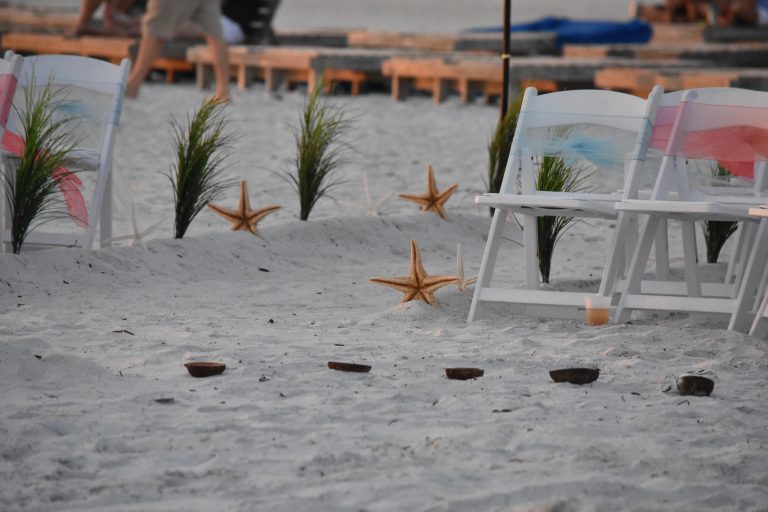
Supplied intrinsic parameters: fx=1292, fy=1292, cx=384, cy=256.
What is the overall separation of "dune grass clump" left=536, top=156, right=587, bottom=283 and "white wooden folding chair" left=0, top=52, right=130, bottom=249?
1.72m

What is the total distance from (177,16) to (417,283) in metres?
7.48

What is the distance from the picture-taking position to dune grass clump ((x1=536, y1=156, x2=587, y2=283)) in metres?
5.04

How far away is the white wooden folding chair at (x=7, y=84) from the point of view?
197 inches

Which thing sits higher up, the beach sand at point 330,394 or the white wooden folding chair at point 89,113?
the white wooden folding chair at point 89,113

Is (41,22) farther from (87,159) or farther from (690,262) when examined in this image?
(690,262)

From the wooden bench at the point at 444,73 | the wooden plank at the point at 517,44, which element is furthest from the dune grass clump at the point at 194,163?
the wooden plank at the point at 517,44

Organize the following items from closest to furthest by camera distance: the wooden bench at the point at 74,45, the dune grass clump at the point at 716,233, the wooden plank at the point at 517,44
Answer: the dune grass clump at the point at 716,233 → the wooden bench at the point at 74,45 → the wooden plank at the point at 517,44

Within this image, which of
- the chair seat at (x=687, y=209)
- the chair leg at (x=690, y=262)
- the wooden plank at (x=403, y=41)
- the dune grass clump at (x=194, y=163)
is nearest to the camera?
the chair seat at (x=687, y=209)

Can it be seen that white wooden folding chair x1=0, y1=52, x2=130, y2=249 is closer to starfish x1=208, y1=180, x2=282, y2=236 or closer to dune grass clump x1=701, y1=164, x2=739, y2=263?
starfish x1=208, y1=180, x2=282, y2=236

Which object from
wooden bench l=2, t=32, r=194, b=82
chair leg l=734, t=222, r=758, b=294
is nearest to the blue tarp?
wooden bench l=2, t=32, r=194, b=82

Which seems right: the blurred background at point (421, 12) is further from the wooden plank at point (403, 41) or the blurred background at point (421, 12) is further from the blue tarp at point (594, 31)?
the wooden plank at point (403, 41)

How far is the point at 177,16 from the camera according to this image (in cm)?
1145

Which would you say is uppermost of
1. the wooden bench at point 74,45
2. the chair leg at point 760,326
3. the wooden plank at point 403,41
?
the wooden plank at point 403,41

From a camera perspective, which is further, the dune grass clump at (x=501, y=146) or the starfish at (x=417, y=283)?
the dune grass clump at (x=501, y=146)
